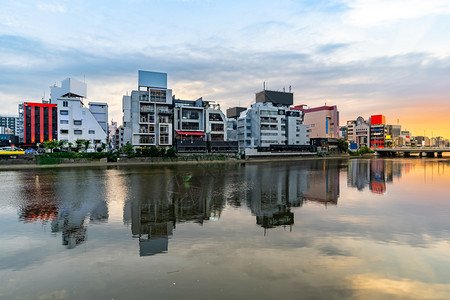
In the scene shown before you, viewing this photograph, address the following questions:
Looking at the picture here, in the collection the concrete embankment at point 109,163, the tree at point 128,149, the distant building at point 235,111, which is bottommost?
the concrete embankment at point 109,163

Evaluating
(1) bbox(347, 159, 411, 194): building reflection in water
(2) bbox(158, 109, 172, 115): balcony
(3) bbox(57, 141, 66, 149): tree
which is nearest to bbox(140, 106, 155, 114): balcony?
(2) bbox(158, 109, 172, 115): balcony

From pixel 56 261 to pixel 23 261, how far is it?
5.44ft

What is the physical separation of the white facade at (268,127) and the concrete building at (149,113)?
3814 centimetres

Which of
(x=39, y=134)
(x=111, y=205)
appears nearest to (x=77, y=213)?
(x=111, y=205)

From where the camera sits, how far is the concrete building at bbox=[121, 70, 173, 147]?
90500 mm

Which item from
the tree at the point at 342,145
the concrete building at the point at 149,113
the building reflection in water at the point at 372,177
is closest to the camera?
the building reflection in water at the point at 372,177

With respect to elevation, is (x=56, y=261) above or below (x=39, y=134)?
below

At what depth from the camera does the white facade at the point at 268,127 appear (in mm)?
113562

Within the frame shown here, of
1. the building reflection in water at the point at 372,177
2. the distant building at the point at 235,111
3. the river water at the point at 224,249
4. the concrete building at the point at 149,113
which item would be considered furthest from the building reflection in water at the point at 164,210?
the distant building at the point at 235,111

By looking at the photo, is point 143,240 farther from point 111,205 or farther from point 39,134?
point 39,134

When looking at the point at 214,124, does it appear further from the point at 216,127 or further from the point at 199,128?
the point at 199,128

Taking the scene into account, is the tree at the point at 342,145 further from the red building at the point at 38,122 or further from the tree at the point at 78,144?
the red building at the point at 38,122

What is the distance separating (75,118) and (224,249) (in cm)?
9582

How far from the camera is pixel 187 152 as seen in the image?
93.9m
